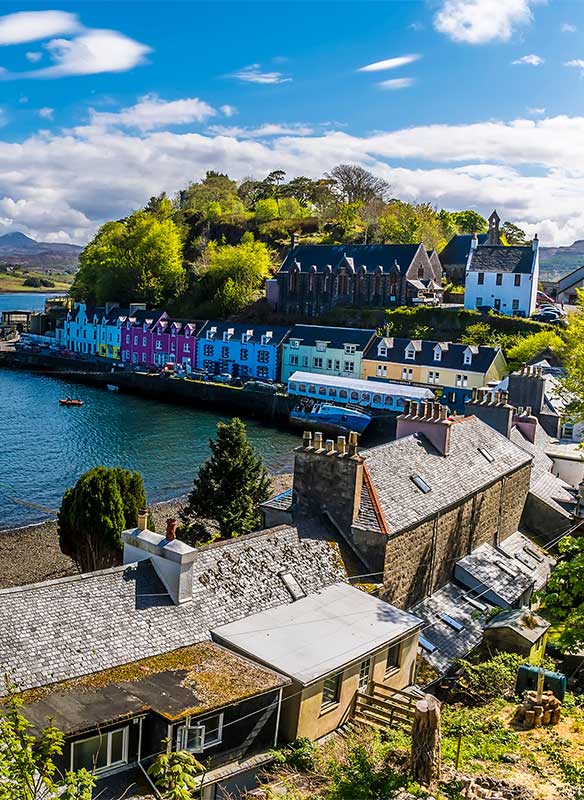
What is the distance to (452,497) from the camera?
69.4ft

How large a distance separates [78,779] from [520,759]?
25.2ft

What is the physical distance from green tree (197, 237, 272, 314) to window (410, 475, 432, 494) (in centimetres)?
7832

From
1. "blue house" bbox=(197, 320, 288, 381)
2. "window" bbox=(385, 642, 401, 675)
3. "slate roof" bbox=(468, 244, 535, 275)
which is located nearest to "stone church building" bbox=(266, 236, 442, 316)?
"slate roof" bbox=(468, 244, 535, 275)

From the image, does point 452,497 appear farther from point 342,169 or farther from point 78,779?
point 342,169

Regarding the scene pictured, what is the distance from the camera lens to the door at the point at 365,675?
1432 centimetres

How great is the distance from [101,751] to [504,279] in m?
74.0

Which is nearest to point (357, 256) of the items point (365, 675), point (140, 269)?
point (140, 269)

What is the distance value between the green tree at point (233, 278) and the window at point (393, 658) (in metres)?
84.1

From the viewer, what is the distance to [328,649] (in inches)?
533

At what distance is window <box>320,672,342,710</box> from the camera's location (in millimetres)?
13427

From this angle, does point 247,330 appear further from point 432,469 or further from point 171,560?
point 171,560

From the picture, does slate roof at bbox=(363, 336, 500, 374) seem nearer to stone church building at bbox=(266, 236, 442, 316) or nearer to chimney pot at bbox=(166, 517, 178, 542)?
stone church building at bbox=(266, 236, 442, 316)

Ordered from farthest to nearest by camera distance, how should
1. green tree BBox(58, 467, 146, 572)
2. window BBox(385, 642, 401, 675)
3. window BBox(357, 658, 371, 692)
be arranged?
1. green tree BBox(58, 467, 146, 572)
2. window BBox(385, 642, 401, 675)
3. window BBox(357, 658, 371, 692)

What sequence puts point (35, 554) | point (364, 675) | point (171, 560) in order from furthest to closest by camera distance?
point (35, 554) < point (364, 675) < point (171, 560)
